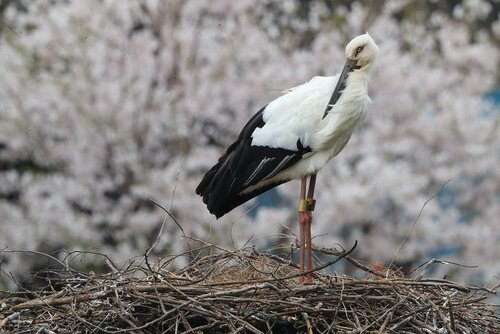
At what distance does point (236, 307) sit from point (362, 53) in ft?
4.85

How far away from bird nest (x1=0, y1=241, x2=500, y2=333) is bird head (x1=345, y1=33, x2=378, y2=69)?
1.16 meters

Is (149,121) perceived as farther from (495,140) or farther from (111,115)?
(495,140)

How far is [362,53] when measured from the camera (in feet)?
14.4

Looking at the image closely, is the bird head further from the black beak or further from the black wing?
the black wing

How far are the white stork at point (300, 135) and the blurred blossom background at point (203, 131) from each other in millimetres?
4866

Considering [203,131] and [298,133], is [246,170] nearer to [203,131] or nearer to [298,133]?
[298,133]

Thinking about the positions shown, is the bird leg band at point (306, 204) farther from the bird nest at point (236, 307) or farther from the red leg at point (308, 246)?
the bird nest at point (236, 307)

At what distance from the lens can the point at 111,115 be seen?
9.87m

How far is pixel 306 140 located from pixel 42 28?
260 inches

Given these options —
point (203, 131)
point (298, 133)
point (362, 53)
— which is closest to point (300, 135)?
point (298, 133)

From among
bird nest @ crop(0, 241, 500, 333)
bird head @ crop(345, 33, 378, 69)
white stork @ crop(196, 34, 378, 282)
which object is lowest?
bird nest @ crop(0, 241, 500, 333)

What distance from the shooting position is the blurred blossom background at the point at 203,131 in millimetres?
9820

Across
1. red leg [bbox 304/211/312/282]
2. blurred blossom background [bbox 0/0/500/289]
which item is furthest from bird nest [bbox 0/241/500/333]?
blurred blossom background [bbox 0/0/500/289]

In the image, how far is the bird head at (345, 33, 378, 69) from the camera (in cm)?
439
